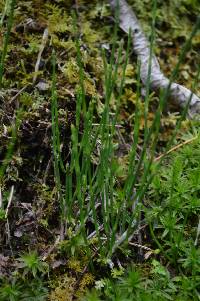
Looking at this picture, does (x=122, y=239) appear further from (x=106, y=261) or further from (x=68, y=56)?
(x=68, y=56)

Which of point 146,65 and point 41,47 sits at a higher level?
point 41,47

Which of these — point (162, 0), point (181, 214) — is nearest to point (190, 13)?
point (162, 0)

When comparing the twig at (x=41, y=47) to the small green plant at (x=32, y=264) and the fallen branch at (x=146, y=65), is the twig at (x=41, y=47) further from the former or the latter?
the small green plant at (x=32, y=264)

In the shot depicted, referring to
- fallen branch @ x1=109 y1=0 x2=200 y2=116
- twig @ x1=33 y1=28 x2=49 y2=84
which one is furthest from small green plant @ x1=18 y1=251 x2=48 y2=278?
fallen branch @ x1=109 y1=0 x2=200 y2=116

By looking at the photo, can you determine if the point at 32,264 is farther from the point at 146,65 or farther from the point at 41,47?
the point at 146,65

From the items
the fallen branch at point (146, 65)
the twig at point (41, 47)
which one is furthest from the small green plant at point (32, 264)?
the fallen branch at point (146, 65)

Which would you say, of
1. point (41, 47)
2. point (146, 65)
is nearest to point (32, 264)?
point (41, 47)

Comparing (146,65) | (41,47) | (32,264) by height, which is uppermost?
(41,47)

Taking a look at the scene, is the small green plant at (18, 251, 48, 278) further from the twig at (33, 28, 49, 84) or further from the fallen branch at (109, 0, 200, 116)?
the fallen branch at (109, 0, 200, 116)
